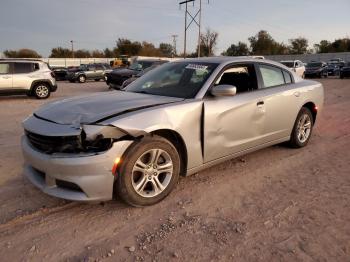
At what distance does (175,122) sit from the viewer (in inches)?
148

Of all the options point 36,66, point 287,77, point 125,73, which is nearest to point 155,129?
point 287,77

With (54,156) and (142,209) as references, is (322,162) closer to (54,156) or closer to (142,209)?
(142,209)

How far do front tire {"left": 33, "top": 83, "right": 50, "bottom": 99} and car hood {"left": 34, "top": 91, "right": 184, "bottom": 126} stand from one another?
1130 centimetres

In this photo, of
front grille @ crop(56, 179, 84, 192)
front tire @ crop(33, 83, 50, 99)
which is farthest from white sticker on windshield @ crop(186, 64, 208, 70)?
front tire @ crop(33, 83, 50, 99)

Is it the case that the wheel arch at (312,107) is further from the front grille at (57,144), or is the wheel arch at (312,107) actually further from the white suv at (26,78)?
the white suv at (26,78)

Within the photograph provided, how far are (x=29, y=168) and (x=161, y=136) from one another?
1.48m

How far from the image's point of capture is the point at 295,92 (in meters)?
5.47

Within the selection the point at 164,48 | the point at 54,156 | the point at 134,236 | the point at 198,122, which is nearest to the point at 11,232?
the point at 54,156

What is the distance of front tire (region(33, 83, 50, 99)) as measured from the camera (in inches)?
575

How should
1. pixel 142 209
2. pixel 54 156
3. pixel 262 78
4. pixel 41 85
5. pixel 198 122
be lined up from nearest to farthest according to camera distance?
pixel 54 156
pixel 142 209
pixel 198 122
pixel 262 78
pixel 41 85

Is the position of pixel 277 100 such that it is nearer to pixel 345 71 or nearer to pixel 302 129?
pixel 302 129

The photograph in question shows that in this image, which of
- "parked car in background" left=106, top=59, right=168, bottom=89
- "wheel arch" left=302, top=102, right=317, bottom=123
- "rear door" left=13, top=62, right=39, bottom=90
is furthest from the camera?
"parked car in background" left=106, top=59, right=168, bottom=89

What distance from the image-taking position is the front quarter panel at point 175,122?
344cm

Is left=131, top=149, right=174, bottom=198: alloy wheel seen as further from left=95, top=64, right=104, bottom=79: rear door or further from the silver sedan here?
left=95, top=64, right=104, bottom=79: rear door
